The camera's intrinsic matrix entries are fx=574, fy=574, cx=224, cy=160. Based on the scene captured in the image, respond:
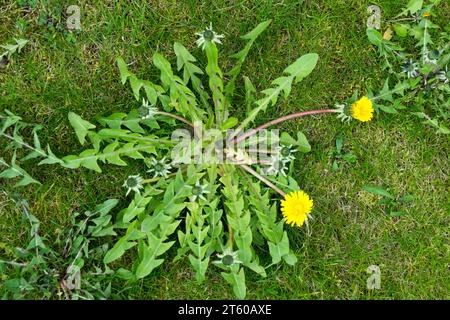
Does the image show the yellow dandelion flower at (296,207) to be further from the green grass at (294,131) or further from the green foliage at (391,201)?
the green foliage at (391,201)

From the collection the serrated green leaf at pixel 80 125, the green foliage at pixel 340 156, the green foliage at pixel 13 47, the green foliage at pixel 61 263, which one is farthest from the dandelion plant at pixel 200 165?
the green foliage at pixel 13 47

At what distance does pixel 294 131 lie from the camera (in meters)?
3.47

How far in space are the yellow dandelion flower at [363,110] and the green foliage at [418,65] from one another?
16 centimetres

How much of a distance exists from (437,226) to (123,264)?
192 centimetres

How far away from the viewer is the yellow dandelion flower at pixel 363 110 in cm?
328

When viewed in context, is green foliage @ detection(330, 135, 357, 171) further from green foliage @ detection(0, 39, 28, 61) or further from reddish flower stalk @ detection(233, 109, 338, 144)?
green foliage @ detection(0, 39, 28, 61)

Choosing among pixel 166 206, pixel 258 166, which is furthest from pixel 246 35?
pixel 166 206

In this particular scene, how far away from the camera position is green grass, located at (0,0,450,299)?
339cm

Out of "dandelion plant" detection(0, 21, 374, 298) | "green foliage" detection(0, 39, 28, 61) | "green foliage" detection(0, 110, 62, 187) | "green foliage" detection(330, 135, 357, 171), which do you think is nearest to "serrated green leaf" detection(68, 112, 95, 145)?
"dandelion plant" detection(0, 21, 374, 298)

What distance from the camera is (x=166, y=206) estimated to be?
10.2 ft

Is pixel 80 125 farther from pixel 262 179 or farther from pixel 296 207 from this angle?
pixel 296 207
